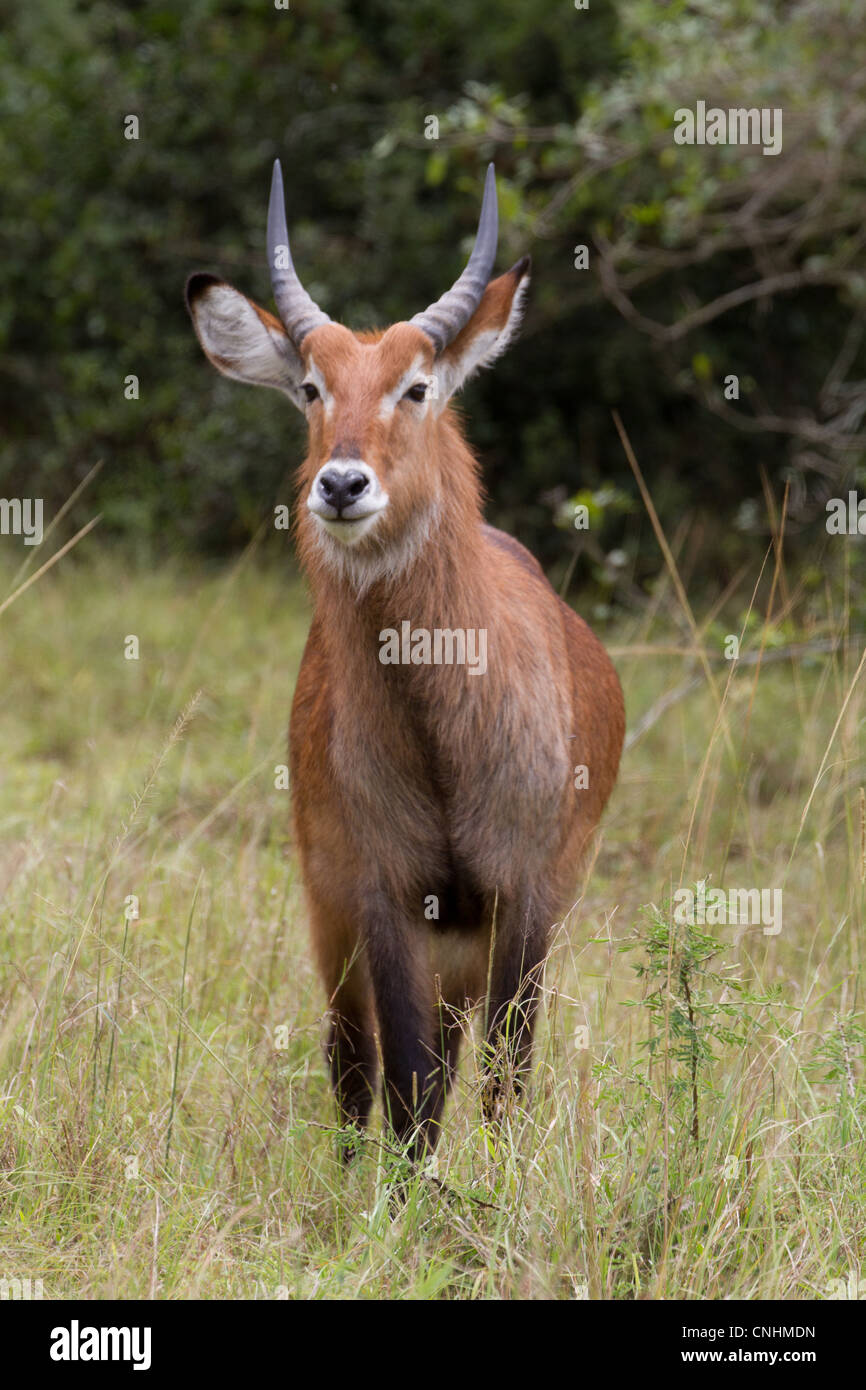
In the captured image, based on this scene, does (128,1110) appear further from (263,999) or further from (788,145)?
(788,145)

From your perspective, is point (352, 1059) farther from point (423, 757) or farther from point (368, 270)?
point (368, 270)

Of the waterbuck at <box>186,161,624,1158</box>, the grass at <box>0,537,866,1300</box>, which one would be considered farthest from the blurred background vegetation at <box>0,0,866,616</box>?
the waterbuck at <box>186,161,624,1158</box>

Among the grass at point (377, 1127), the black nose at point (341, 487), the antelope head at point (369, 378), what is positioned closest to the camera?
the grass at point (377, 1127)

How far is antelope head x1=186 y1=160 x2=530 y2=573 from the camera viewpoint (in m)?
3.27

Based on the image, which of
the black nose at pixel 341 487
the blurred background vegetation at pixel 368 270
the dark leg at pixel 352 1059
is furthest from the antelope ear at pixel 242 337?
the blurred background vegetation at pixel 368 270

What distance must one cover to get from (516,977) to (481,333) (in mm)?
1387

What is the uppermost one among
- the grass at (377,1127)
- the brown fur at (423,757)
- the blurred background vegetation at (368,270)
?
the blurred background vegetation at (368,270)

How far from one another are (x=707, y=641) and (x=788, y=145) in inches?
94.4

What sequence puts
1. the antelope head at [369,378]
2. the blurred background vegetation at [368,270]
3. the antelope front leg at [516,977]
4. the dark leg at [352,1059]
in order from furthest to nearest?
the blurred background vegetation at [368,270] → the dark leg at [352,1059] → the antelope front leg at [516,977] → the antelope head at [369,378]

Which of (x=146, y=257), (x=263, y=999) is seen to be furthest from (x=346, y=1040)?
(x=146, y=257)

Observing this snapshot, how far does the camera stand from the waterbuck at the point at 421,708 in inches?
134

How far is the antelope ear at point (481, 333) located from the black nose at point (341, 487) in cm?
47

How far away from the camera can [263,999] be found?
13.6 feet

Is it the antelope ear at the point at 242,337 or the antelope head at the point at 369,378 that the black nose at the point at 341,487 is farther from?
the antelope ear at the point at 242,337
